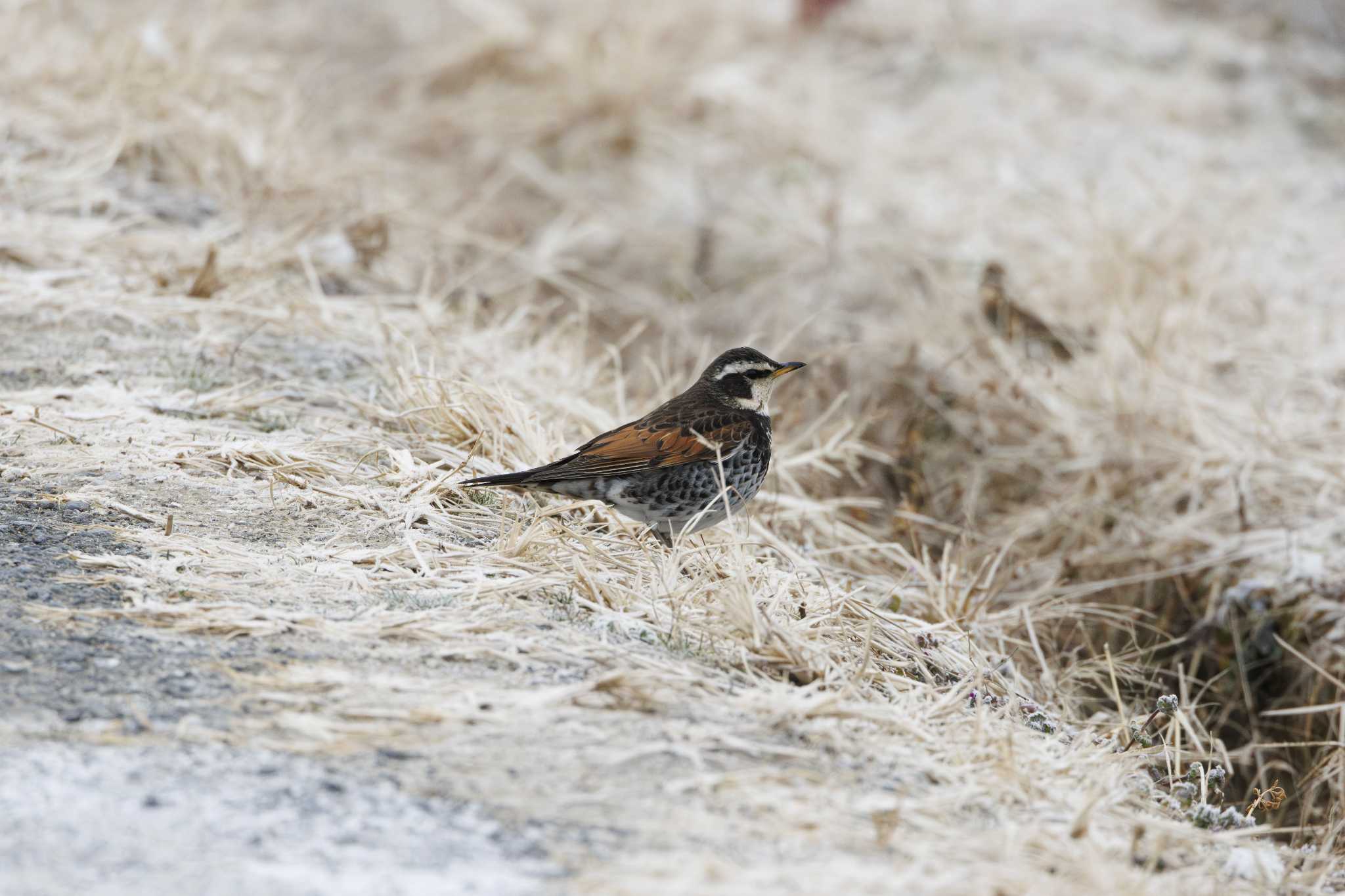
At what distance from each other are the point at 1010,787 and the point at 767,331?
15.1ft

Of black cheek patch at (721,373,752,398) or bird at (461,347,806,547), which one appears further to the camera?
black cheek patch at (721,373,752,398)

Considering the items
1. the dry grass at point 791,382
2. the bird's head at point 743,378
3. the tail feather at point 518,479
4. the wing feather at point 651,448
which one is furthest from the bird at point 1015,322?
the tail feather at point 518,479

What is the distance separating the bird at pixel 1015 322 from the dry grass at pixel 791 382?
0.30 feet

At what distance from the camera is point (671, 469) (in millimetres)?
4176

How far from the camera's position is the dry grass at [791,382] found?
3.12m

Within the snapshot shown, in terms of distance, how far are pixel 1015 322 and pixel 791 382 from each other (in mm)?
1157

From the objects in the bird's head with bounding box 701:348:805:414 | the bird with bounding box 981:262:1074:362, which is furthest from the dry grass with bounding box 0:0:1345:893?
the bird's head with bounding box 701:348:805:414

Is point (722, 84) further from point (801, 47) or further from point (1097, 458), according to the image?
point (1097, 458)

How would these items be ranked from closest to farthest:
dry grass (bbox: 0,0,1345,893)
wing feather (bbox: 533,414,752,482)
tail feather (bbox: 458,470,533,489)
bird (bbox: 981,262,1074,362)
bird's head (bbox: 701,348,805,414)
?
dry grass (bbox: 0,0,1345,893)
tail feather (bbox: 458,470,533,489)
wing feather (bbox: 533,414,752,482)
bird's head (bbox: 701,348,805,414)
bird (bbox: 981,262,1074,362)

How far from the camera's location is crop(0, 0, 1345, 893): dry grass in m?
3.12

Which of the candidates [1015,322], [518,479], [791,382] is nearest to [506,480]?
[518,479]

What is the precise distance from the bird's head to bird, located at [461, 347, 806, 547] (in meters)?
0.07

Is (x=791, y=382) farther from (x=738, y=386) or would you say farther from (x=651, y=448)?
(x=651, y=448)

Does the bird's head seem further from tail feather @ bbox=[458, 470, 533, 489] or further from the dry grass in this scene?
tail feather @ bbox=[458, 470, 533, 489]
